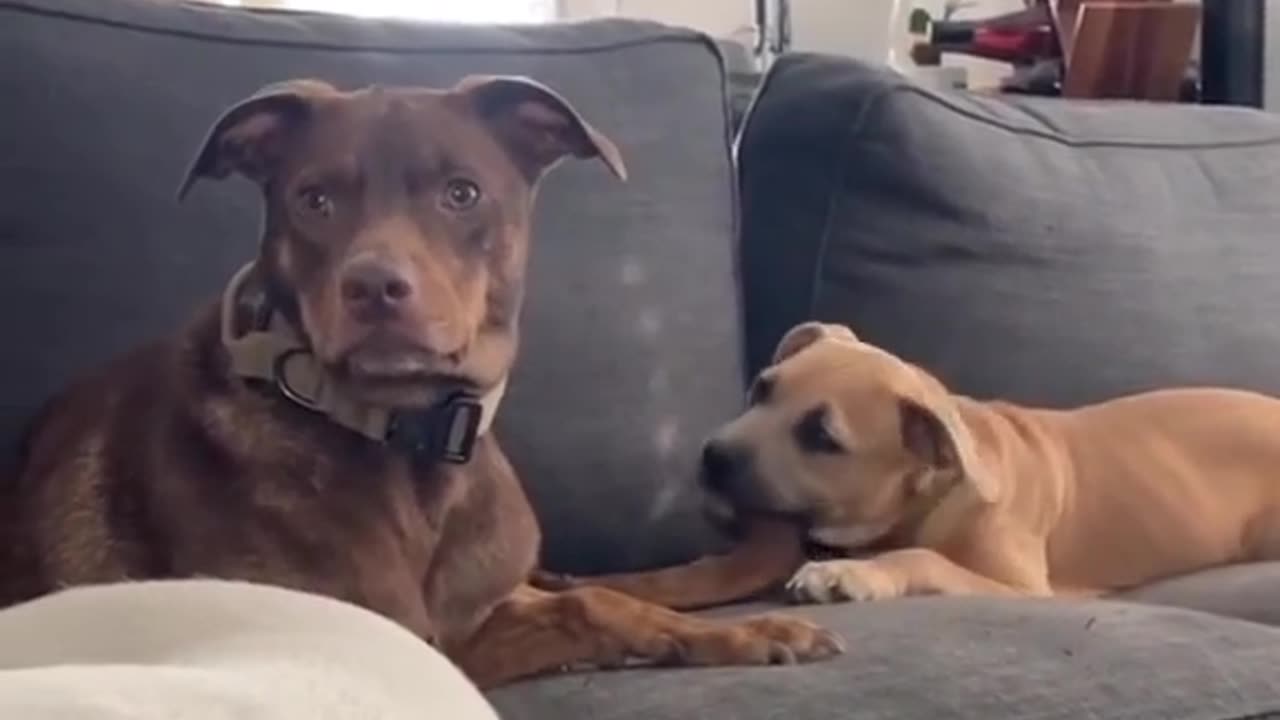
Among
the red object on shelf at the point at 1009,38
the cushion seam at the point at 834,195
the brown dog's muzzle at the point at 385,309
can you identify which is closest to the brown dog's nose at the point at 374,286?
the brown dog's muzzle at the point at 385,309

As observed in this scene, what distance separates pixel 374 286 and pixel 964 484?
2.41 ft

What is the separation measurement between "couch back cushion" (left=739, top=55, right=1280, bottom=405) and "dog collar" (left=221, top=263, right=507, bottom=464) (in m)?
0.68

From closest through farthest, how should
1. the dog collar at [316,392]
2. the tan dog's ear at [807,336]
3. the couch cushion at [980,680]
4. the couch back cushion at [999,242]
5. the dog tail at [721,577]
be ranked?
the couch cushion at [980,680]
the dog collar at [316,392]
the dog tail at [721,577]
the tan dog's ear at [807,336]
the couch back cushion at [999,242]

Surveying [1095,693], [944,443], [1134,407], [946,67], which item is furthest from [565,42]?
[946,67]

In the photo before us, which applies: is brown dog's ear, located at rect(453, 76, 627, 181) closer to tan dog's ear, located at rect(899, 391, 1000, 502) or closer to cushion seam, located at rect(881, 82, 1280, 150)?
tan dog's ear, located at rect(899, 391, 1000, 502)

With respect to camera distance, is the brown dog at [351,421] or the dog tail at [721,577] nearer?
the brown dog at [351,421]

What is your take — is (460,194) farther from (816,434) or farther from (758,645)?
(816,434)

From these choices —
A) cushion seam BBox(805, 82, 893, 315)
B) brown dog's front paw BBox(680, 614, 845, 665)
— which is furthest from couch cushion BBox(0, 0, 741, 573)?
brown dog's front paw BBox(680, 614, 845, 665)

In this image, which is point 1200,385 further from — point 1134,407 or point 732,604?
point 732,604

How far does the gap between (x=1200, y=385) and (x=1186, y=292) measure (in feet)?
0.33

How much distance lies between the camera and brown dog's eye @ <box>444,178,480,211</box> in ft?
4.32

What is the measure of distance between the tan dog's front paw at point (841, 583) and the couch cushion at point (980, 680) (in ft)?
0.75

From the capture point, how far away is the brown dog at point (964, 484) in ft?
5.76

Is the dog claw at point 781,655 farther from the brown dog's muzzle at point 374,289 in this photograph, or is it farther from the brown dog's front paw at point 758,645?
the brown dog's muzzle at point 374,289
